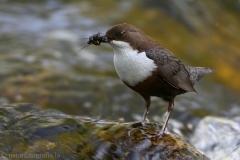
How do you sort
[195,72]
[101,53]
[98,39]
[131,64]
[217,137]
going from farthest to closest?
[101,53]
[217,137]
[195,72]
[98,39]
[131,64]

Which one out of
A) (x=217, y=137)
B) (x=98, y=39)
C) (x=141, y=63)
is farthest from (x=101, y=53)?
(x=141, y=63)

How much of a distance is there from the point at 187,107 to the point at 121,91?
1125 millimetres

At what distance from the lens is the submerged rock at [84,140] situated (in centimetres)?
377

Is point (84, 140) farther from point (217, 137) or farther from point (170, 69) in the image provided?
point (217, 137)

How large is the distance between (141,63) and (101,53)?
15.6 ft

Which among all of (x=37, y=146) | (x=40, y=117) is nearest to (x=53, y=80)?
(x=40, y=117)

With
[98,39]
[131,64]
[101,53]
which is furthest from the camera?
[101,53]

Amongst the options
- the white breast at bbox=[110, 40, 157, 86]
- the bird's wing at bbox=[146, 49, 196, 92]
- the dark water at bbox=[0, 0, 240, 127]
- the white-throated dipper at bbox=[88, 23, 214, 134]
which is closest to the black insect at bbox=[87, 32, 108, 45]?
the white-throated dipper at bbox=[88, 23, 214, 134]

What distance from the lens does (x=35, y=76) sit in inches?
282

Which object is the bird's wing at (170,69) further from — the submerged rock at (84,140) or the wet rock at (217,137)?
the wet rock at (217,137)

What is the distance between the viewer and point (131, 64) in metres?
3.94

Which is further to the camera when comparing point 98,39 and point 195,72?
point 195,72

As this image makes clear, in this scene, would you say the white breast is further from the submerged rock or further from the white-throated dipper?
the submerged rock

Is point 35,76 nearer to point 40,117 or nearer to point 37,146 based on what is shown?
point 40,117
